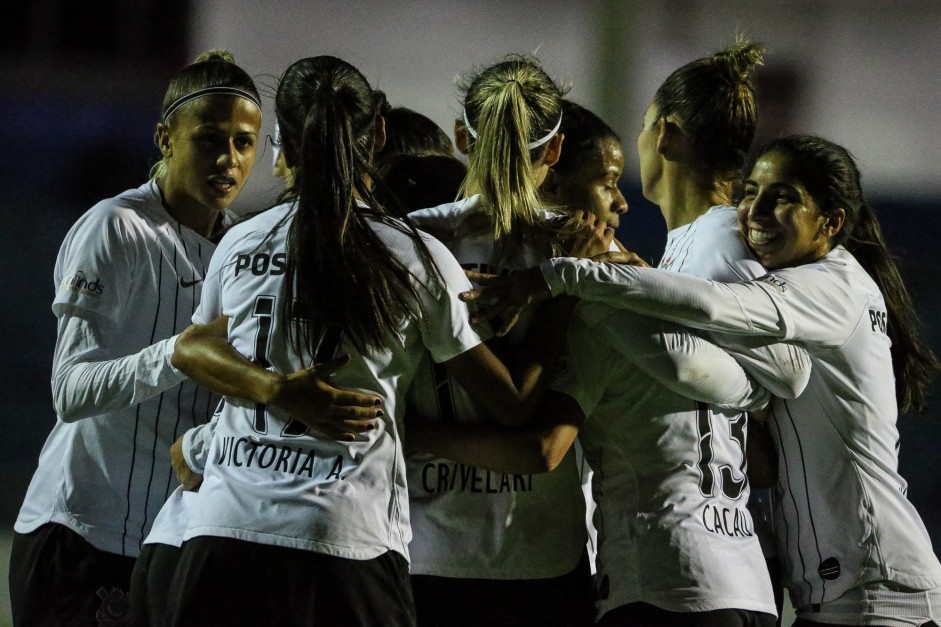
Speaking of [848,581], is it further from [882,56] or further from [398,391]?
[882,56]

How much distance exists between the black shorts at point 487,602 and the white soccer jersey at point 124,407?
0.75 meters

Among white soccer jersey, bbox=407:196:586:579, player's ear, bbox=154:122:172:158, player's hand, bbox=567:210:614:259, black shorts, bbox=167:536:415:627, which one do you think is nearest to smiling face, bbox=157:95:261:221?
player's ear, bbox=154:122:172:158

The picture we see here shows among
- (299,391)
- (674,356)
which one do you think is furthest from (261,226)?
(674,356)

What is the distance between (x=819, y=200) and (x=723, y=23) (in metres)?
6.46

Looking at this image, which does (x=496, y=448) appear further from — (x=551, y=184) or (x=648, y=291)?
(x=551, y=184)

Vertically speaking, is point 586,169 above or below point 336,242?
above

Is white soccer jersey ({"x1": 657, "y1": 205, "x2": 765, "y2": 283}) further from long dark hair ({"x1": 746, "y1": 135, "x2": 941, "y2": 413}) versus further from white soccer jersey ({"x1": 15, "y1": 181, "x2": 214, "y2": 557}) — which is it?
white soccer jersey ({"x1": 15, "y1": 181, "x2": 214, "y2": 557})

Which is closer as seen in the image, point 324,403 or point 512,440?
point 324,403

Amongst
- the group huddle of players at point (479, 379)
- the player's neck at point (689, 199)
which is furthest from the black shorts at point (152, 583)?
the player's neck at point (689, 199)

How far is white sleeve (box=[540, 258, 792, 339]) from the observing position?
2.15 meters

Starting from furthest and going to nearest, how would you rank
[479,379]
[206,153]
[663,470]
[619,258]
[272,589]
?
[206,153], [619,258], [663,470], [479,379], [272,589]

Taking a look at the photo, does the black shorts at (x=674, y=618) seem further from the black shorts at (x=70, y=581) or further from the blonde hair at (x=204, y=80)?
the blonde hair at (x=204, y=80)

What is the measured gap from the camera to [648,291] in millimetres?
2148

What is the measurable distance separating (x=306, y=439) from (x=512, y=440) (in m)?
0.41
